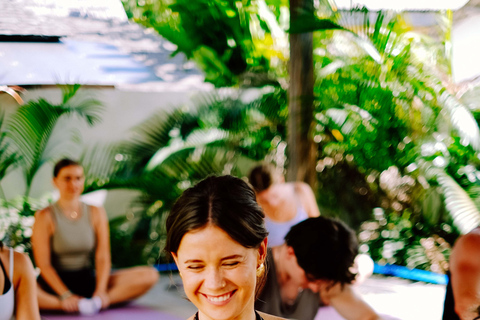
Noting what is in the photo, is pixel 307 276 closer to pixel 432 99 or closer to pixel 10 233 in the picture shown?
pixel 432 99

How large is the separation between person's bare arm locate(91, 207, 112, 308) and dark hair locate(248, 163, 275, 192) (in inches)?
47.9

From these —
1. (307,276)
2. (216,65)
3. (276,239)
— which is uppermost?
(216,65)

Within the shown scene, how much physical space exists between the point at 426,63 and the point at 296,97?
111 cm

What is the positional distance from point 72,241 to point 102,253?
10.1 inches

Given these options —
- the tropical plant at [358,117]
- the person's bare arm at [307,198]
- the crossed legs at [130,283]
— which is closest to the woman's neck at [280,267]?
the person's bare arm at [307,198]

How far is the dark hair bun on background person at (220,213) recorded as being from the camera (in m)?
A: 1.11

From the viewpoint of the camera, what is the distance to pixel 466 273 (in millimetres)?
2500

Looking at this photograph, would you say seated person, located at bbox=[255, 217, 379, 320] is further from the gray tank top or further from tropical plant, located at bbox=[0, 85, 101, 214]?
tropical plant, located at bbox=[0, 85, 101, 214]

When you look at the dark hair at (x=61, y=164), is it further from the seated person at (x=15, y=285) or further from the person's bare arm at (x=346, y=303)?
the person's bare arm at (x=346, y=303)

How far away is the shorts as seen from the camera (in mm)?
3938

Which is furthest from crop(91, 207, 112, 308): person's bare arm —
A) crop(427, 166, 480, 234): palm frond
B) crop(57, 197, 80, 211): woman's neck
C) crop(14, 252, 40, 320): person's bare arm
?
crop(427, 166, 480, 234): palm frond

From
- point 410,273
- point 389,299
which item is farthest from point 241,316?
point 410,273

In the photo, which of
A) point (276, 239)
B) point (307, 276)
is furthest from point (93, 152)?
point (307, 276)

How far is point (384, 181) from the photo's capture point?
15.0ft
